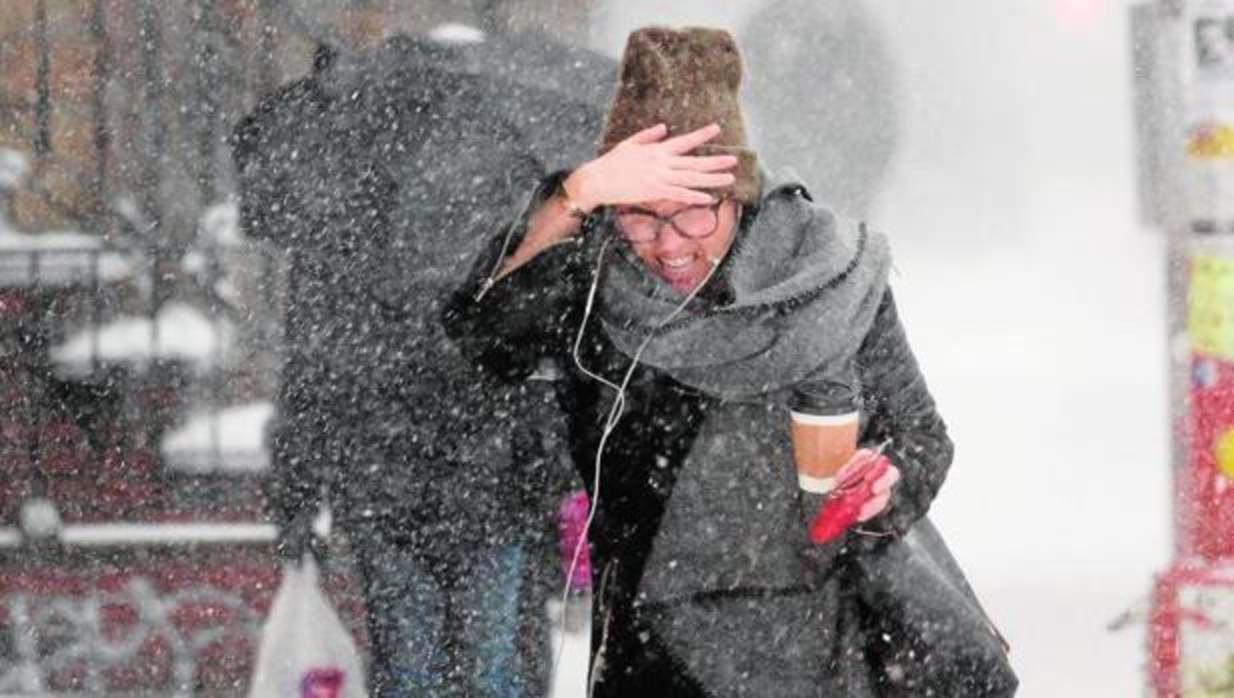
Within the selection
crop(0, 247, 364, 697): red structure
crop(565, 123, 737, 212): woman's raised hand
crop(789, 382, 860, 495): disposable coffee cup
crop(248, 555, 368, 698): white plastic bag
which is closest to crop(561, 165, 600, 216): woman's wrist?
crop(565, 123, 737, 212): woman's raised hand

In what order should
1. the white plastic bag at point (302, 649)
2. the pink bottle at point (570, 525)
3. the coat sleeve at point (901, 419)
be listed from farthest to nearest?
1. the pink bottle at point (570, 525)
2. the white plastic bag at point (302, 649)
3. the coat sleeve at point (901, 419)

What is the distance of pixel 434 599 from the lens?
122 inches

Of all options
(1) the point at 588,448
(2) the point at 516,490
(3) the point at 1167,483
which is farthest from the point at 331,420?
(3) the point at 1167,483

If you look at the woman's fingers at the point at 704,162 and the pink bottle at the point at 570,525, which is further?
the pink bottle at the point at 570,525

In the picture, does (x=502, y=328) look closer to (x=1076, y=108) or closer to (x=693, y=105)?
(x=693, y=105)

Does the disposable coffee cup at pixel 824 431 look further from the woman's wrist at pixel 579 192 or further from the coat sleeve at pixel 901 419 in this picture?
the woman's wrist at pixel 579 192

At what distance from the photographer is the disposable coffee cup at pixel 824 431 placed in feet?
7.70

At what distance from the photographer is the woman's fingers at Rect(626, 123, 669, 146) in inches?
92.4

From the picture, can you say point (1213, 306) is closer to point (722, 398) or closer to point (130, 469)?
point (722, 398)

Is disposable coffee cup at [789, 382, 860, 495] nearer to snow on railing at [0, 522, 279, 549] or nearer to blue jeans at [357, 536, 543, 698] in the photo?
blue jeans at [357, 536, 543, 698]

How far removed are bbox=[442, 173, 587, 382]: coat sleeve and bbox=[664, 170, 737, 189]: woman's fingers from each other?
0.63 ft

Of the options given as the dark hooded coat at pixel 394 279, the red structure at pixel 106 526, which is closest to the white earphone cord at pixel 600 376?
the dark hooded coat at pixel 394 279

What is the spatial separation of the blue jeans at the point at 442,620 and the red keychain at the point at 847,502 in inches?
36.2

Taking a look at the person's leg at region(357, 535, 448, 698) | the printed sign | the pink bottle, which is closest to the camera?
the person's leg at region(357, 535, 448, 698)
